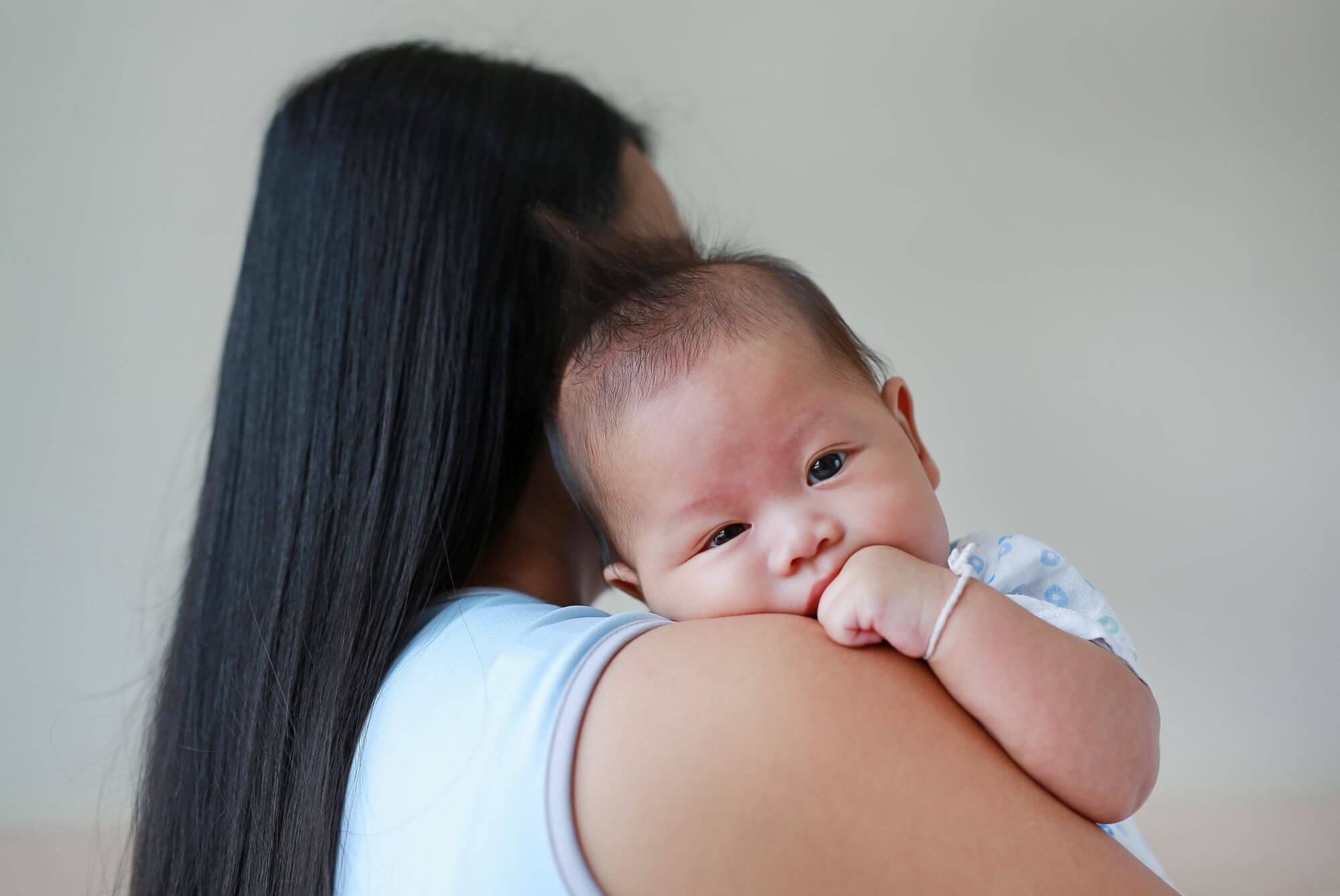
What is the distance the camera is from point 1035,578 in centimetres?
90

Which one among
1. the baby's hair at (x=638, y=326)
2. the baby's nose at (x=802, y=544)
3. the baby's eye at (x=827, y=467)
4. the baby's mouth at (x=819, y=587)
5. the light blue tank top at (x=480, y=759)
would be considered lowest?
the light blue tank top at (x=480, y=759)

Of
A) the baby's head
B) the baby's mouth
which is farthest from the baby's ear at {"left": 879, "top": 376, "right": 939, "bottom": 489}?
the baby's mouth

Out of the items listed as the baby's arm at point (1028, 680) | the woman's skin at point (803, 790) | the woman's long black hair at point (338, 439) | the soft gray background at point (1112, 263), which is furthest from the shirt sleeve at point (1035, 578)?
the soft gray background at point (1112, 263)

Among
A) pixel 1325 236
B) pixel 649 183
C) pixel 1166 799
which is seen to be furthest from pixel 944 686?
pixel 1325 236

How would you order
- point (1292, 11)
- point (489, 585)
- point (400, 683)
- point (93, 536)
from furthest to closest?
point (1292, 11) → point (93, 536) → point (489, 585) → point (400, 683)

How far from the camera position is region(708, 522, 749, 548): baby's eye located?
0.87 meters

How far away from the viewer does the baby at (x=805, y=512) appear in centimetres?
67

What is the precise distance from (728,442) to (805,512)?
91 mm

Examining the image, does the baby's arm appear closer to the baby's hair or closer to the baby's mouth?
the baby's mouth

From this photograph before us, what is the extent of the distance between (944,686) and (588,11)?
1.98m

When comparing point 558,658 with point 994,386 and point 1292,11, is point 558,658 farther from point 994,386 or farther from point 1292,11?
point 1292,11

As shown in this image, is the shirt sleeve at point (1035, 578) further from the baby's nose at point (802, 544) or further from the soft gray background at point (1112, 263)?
the soft gray background at point (1112, 263)

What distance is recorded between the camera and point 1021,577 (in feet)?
2.94

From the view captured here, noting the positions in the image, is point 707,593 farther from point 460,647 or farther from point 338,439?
point 338,439
